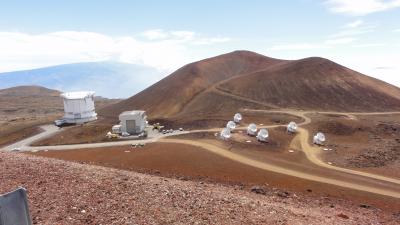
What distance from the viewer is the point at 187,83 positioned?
391 ft

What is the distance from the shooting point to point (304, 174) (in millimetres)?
39188

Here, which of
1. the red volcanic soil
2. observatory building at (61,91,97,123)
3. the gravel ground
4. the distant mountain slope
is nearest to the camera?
the gravel ground

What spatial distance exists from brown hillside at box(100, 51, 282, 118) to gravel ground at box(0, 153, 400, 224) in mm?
72926

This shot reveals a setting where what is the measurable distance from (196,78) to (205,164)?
84218 millimetres

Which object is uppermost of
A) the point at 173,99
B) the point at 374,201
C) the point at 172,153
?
the point at 173,99

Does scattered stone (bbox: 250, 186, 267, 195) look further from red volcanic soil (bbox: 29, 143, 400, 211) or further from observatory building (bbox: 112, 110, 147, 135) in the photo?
observatory building (bbox: 112, 110, 147, 135)

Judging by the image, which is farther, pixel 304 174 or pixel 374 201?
pixel 304 174

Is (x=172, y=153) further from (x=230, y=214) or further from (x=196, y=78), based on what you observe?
(x=196, y=78)

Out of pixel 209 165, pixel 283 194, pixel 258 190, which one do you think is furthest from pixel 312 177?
pixel 209 165

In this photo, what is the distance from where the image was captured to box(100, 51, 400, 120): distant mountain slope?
96.7m

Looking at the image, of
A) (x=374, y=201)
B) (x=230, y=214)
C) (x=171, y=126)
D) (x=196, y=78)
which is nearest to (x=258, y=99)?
(x=196, y=78)

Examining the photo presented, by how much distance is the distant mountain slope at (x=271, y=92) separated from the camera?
9669cm

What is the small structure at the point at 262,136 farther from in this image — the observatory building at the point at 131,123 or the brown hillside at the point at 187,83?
the brown hillside at the point at 187,83

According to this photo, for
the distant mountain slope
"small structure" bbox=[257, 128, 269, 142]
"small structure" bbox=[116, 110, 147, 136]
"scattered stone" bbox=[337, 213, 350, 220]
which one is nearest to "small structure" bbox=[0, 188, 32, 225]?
"scattered stone" bbox=[337, 213, 350, 220]
